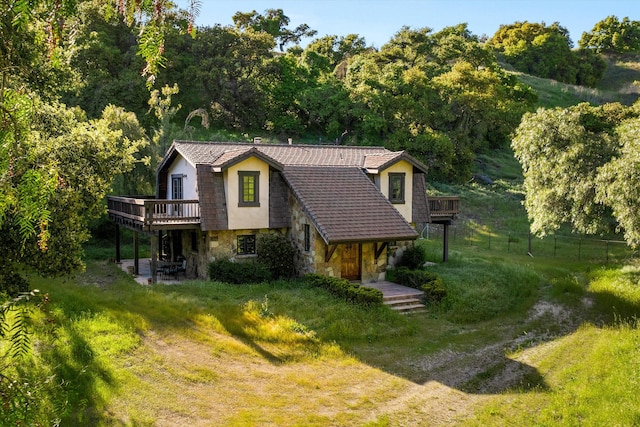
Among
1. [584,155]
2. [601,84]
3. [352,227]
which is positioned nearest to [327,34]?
[601,84]

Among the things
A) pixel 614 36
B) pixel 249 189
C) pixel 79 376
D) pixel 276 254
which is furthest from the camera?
pixel 614 36

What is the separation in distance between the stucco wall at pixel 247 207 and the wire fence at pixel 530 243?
45.4 ft

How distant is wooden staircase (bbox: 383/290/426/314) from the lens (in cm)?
1873

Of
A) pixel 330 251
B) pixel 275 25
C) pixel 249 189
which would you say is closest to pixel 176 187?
pixel 249 189

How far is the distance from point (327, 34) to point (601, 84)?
44724 millimetres

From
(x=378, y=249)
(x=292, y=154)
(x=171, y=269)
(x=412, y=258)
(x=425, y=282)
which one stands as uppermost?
(x=292, y=154)

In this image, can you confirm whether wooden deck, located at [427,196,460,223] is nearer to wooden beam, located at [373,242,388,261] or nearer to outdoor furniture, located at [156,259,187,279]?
wooden beam, located at [373,242,388,261]

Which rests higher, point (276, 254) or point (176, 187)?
point (176, 187)

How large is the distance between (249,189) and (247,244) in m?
2.39

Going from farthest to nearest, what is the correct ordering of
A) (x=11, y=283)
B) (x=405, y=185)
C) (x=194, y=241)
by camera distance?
(x=405, y=185)
(x=194, y=241)
(x=11, y=283)

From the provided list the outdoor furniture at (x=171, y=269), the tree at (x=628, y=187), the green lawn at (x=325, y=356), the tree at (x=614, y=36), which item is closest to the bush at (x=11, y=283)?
the green lawn at (x=325, y=356)

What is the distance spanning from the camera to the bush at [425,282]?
1947 centimetres

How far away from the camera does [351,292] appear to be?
58.5ft

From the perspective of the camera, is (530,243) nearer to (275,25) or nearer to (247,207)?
(247,207)
